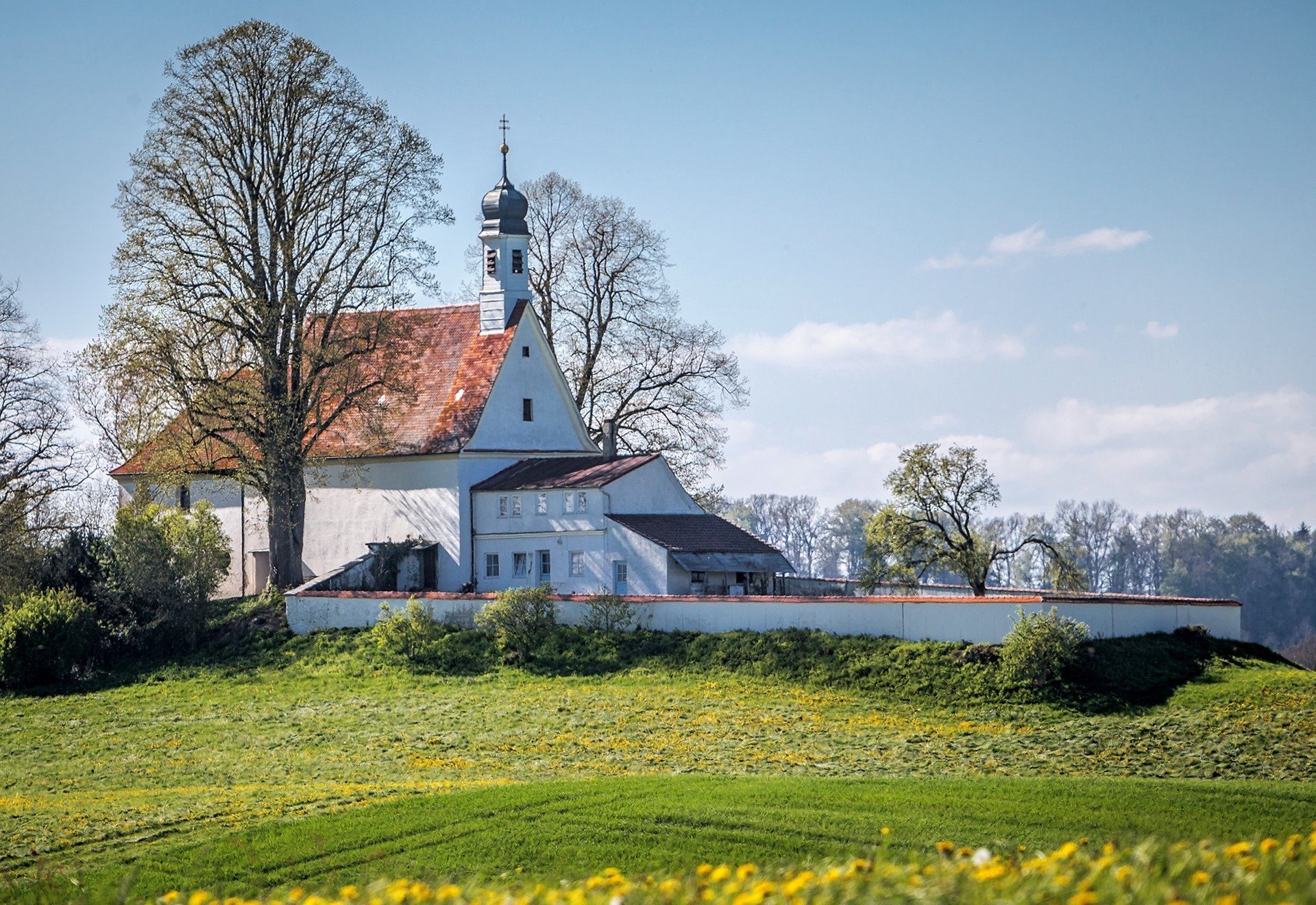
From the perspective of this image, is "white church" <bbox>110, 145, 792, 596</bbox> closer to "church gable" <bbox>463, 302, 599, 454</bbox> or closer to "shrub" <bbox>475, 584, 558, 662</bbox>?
"church gable" <bbox>463, 302, 599, 454</bbox>

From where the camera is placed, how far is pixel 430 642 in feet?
117

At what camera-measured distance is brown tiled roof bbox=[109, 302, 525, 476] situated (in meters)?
43.9

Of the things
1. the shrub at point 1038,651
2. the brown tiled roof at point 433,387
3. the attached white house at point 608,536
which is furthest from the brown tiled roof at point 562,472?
the shrub at point 1038,651

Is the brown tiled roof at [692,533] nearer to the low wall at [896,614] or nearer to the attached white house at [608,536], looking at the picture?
the attached white house at [608,536]

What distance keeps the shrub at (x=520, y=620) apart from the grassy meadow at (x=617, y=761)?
1015 millimetres

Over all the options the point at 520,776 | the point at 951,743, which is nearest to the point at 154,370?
the point at 520,776

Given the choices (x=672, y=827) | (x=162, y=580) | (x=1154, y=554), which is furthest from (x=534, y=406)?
(x=1154, y=554)

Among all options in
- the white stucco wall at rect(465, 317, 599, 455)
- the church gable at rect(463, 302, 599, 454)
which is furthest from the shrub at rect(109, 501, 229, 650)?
the church gable at rect(463, 302, 599, 454)

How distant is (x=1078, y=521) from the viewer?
111 m

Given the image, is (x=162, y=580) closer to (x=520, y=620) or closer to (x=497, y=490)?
(x=497, y=490)

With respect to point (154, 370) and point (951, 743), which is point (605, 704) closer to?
point (951, 743)

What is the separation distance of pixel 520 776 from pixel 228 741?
817 centimetres

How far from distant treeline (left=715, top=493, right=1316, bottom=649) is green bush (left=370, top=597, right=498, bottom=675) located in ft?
213

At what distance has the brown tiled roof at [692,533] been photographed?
39.2m
